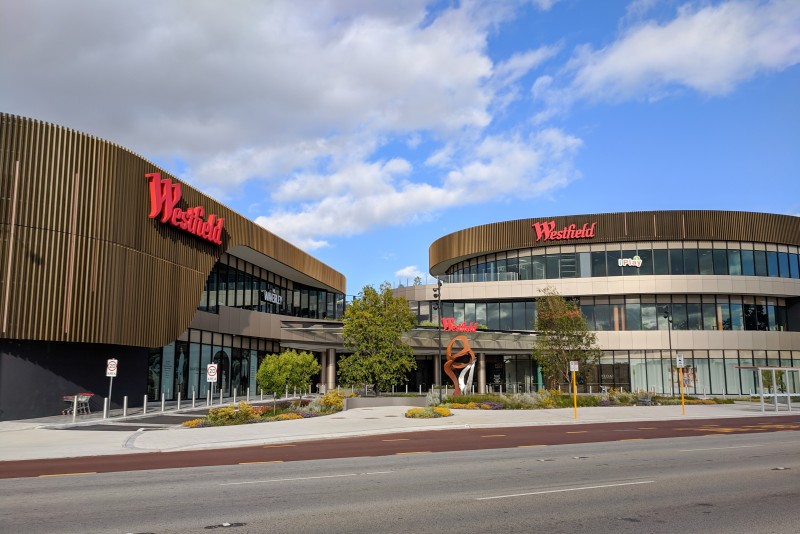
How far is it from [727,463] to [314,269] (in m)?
49.3

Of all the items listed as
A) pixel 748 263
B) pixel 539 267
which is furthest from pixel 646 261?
pixel 539 267

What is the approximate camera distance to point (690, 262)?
6425 centimetres

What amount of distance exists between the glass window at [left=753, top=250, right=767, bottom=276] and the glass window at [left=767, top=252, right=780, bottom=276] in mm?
387

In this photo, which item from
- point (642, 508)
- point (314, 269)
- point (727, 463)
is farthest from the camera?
point (314, 269)

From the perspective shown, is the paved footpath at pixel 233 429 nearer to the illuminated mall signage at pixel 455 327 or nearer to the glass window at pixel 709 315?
the illuminated mall signage at pixel 455 327

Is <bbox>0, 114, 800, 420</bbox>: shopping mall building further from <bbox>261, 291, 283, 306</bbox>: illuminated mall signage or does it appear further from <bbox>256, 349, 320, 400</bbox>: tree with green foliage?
<bbox>256, 349, 320, 400</bbox>: tree with green foliage

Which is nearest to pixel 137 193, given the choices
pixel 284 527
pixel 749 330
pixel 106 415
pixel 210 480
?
pixel 106 415

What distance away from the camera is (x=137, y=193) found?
3384 centimetres

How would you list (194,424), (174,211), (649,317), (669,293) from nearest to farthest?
(194,424) < (174,211) < (669,293) < (649,317)

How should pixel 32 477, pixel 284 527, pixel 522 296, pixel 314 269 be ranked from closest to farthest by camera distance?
pixel 284 527 < pixel 32 477 < pixel 314 269 < pixel 522 296

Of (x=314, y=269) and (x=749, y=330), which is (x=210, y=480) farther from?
(x=749, y=330)

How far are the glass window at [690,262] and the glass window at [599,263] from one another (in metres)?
7.61

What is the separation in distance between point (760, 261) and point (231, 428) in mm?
57623

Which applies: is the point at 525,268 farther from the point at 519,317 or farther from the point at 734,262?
the point at 734,262
